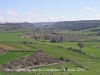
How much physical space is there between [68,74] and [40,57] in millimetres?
18346

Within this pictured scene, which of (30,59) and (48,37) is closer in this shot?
(30,59)

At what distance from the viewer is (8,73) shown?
147 ft

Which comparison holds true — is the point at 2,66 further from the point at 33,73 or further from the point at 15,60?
the point at 33,73

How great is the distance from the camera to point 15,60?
58.2 metres

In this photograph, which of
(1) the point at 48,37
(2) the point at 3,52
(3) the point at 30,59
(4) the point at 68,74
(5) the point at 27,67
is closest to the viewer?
(4) the point at 68,74

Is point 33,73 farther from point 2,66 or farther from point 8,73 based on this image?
point 2,66

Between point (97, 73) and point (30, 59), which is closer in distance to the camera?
point (97, 73)

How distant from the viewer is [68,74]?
47.7 m

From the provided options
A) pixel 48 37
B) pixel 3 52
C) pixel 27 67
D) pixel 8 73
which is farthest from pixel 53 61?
pixel 48 37

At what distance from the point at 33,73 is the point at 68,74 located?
7584 millimetres

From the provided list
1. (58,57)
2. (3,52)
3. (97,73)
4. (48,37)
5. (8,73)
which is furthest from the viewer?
(48,37)

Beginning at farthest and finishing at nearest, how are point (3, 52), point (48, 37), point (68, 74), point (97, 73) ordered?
1. point (48, 37)
2. point (3, 52)
3. point (97, 73)
4. point (68, 74)

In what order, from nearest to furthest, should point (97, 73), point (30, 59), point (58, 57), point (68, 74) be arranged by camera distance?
point (68, 74)
point (97, 73)
point (30, 59)
point (58, 57)

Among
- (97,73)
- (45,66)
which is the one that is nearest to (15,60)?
(45,66)
